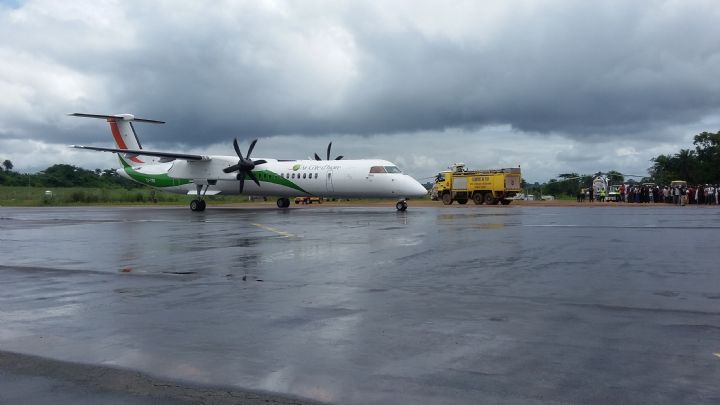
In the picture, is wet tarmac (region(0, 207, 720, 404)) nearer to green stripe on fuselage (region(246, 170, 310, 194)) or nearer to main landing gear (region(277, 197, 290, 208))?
green stripe on fuselage (region(246, 170, 310, 194))

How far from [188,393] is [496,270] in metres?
6.77

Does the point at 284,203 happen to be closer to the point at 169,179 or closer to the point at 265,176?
the point at 265,176

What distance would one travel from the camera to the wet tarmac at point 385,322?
4473 mm

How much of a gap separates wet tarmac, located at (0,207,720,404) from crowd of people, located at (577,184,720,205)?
38.4 metres

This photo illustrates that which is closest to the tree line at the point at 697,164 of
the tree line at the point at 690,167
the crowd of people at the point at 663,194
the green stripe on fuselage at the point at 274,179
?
the tree line at the point at 690,167

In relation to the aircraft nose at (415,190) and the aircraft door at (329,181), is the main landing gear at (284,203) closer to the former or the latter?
the aircraft door at (329,181)

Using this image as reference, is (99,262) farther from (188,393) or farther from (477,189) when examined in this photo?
(477,189)

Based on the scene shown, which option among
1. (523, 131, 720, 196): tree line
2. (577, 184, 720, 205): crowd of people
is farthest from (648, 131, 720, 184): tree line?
(577, 184, 720, 205): crowd of people

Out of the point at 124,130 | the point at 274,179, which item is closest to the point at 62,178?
the point at 124,130

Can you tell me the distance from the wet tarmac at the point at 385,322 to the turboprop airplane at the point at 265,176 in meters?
20.5

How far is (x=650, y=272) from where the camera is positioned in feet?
31.8

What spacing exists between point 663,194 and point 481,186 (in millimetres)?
17109

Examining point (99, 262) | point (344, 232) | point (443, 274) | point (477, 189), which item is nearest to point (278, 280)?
point (443, 274)

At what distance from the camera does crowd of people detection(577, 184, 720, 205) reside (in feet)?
154
